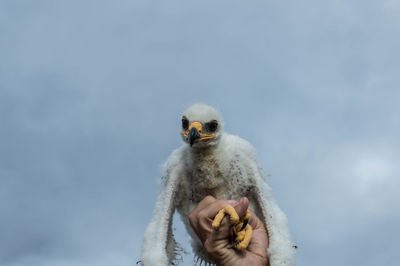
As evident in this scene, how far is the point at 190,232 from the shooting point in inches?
204

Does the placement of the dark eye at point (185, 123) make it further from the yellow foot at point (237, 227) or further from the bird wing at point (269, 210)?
the yellow foot at point (237, 227)

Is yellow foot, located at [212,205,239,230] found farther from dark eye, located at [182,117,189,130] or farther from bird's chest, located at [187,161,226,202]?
dark eye, located at [182,117,189,130]

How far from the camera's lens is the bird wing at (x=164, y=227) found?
4.72 metres

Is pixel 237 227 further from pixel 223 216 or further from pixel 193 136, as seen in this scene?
pixel 193 136

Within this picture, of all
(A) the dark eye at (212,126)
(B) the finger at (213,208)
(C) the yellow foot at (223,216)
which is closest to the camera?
(C) the yellow foot at (223,216)

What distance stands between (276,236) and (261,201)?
1.11 feet

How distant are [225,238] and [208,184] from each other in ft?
1.61

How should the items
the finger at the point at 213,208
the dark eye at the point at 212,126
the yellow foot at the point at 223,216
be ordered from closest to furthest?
1. the yellow foot at the point at 223,216
2. the finger at the point at 213,208
3. the dark eye at the point at 212,126

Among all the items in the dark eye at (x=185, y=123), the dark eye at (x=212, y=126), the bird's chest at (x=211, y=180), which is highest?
the dark eye at (x=185, y=123)

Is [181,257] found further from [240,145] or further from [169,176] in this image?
[240,145]

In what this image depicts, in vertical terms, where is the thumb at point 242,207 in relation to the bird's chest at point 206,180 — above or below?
below

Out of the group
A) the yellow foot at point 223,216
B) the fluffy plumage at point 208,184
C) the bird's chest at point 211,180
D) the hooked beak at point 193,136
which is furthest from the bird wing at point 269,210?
the hooked beak at point 193,136

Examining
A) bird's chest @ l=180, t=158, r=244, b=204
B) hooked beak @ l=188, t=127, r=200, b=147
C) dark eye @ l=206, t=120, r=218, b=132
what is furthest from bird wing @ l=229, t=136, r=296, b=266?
hooked beak @ l=188, t=127, r=200, b=147

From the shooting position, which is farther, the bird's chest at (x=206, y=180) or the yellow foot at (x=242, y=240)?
the bird's chest at (x=206, y=180)
